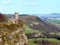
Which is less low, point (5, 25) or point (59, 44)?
point (5, 25)

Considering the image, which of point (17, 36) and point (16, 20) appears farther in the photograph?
point (16, 20)

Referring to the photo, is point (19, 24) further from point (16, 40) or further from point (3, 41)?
point (3, 41)

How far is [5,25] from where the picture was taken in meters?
28.2

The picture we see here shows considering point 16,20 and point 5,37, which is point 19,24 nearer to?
point 16,20

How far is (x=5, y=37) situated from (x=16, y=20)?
5.37 m

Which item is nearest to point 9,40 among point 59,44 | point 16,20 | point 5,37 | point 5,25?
point 5,37

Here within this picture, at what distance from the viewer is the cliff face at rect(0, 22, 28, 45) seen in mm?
25891

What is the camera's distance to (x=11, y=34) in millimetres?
27016

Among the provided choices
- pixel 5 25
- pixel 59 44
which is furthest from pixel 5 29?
pixel 59 44

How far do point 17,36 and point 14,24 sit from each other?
1.60 m

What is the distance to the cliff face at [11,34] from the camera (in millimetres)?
25891

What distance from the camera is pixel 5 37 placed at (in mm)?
26062

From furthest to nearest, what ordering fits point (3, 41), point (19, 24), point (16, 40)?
point (19, 24), point (16, 40), point (3, 41)

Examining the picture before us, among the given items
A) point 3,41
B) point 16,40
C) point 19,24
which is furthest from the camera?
point 19,24
